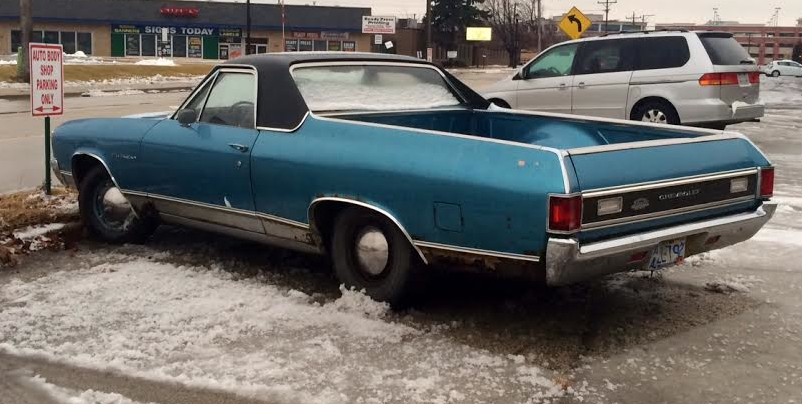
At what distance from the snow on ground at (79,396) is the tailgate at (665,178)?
7.37 feet

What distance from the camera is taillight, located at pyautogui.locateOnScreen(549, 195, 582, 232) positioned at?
3.93 m

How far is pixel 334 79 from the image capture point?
574 centimetres

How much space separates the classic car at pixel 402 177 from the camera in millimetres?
4121

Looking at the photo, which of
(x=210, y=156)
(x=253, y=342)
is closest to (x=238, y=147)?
(x=210, y=156)

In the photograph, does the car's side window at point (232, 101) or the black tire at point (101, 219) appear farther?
the black tire at point (101, 219)

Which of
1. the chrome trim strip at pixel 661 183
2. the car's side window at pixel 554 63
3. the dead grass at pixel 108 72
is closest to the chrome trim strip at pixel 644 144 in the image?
the chrome trim strip at pixel 661 183

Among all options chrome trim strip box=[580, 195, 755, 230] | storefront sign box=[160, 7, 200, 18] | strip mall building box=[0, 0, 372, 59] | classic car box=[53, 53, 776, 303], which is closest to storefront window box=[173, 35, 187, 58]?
strip mall building box=[0, 0, 372, 59]

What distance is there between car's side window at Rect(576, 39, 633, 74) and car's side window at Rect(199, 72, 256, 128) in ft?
26.3

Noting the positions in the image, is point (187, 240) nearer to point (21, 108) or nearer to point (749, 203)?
point (749, 203)

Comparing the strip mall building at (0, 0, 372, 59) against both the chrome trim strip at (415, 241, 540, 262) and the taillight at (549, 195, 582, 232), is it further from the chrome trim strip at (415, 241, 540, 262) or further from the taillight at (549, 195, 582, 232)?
the taillight at (549, 195, 582, 232)

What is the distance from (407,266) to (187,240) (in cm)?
275

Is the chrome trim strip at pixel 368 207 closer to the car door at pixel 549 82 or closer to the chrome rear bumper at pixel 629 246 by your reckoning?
the chrome rear bumper at pixel 629 246

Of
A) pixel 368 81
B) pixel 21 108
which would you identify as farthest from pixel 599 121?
pixel 21 108

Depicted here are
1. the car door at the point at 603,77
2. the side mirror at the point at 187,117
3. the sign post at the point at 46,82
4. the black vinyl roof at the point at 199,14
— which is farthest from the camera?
the black vinyl roof at the point at 199,14
